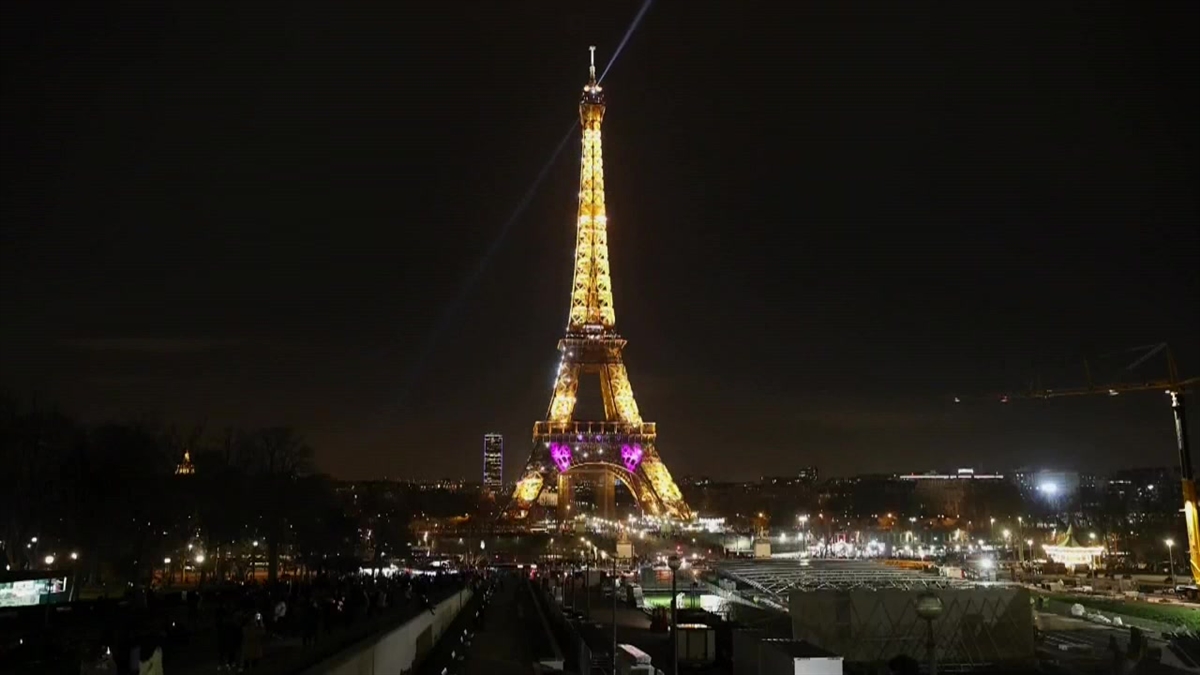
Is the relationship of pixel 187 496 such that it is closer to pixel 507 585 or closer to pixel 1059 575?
pixel 507 585

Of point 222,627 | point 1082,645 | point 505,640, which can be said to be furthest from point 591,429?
point 222,627

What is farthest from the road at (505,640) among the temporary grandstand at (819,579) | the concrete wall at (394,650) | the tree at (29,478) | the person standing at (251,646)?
the tree at (29,478)

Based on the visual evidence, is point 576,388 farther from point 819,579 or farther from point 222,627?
point 222,627

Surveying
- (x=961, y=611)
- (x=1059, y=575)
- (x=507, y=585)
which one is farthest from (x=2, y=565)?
(x=1059, y=575)

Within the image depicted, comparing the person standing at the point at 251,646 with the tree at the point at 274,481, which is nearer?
the person standing at the point at 251,646

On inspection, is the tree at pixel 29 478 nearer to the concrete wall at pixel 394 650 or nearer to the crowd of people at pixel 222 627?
the crowd of people at pixel 222 627

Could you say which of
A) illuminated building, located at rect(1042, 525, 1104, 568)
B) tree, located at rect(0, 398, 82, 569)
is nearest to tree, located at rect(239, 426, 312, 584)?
tree, located at rect(0, 398, 82, 569)

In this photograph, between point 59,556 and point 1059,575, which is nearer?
point 59,556
